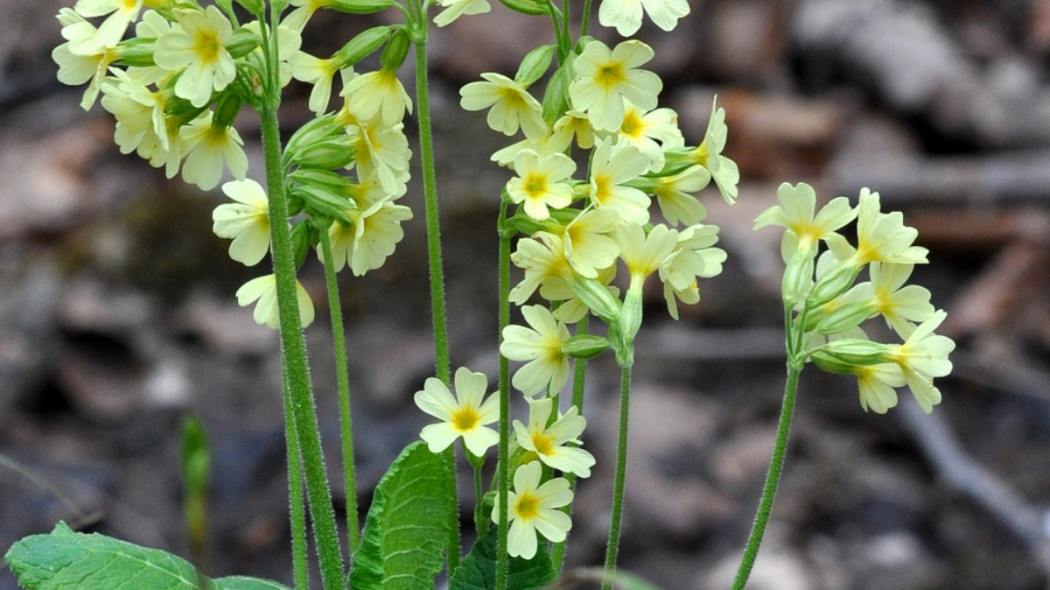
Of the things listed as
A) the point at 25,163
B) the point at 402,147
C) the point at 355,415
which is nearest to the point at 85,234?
the point at 25,163

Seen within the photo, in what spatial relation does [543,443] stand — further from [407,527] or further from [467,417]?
[407,527]

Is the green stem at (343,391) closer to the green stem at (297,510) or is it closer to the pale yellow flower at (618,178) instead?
the green stem at (297,510)

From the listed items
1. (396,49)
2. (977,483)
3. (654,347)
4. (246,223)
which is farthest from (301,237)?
(654,347)

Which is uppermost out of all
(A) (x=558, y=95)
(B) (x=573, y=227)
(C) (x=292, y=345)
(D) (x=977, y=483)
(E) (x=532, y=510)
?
(A) (x=558, y=95)

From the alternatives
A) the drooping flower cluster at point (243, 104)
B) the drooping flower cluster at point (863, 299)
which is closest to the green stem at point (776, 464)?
the drooping flower cluster at point (863, 299)

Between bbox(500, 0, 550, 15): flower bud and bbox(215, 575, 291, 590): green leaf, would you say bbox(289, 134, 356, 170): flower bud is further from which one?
bbox(215, 575, 291, 590): green leaf

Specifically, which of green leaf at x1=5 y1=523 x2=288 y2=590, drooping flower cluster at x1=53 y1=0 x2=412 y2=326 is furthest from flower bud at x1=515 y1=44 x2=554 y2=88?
green leaf at x1=5 y1=523 x2=288 y2=590

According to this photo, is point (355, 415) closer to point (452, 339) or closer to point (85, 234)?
point (452, 339)
